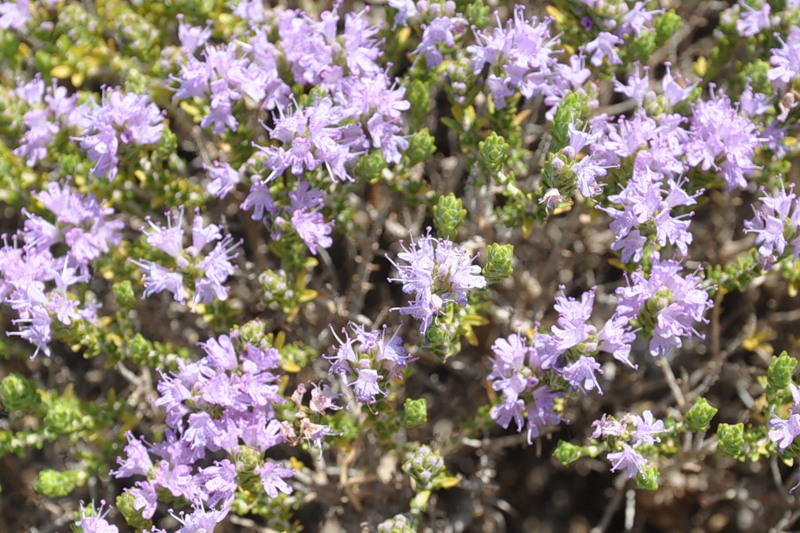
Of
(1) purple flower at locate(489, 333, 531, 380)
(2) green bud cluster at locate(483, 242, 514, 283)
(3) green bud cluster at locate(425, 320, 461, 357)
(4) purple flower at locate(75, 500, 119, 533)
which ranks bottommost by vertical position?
(4) purple flower at locate(75, 500, 119, 533)

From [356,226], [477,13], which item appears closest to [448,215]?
[356,226]

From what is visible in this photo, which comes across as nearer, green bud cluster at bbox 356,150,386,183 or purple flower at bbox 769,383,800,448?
purple flower at bbox 769,383,800,448

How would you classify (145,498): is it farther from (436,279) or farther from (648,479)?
(648,479)

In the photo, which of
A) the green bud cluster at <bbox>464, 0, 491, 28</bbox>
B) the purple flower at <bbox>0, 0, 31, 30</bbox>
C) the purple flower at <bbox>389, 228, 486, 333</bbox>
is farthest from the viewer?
the purple flower at <bbox>0, 0, 31, 30</bbox>

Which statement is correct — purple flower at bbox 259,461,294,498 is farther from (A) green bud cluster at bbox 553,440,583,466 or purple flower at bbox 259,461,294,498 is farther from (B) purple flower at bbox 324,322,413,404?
(A) green bud cluster at bbox 553,440,583,466

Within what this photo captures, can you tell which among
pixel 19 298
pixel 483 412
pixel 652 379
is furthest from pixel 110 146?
pixel 652 379

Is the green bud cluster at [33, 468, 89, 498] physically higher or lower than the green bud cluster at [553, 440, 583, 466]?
lower

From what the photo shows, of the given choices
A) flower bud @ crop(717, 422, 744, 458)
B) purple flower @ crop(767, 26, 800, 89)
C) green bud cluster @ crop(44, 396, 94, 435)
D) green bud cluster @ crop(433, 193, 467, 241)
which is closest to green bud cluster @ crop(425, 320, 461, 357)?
green bud cluster @ crop(433, 193, 467, 241)
